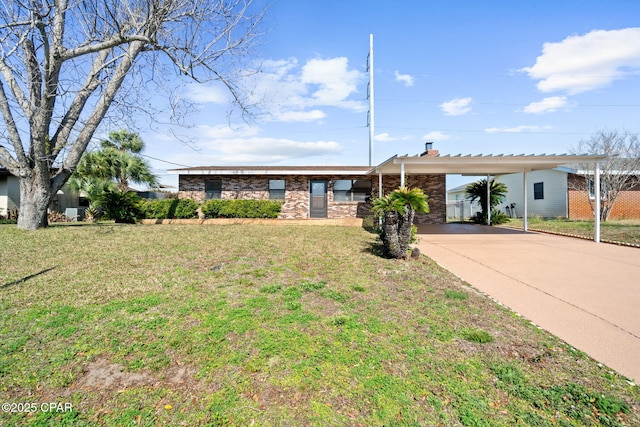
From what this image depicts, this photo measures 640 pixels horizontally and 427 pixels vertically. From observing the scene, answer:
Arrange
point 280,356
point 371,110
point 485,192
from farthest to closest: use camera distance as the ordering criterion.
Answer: point 371,110 → point 485,192 → point 280,356

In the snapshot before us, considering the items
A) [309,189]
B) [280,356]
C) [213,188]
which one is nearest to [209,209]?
[213,188]

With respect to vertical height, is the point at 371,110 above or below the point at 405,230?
above

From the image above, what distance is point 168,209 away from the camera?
13.5m

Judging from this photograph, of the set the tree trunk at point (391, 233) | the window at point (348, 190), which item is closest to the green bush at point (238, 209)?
the window at point (348, 190)

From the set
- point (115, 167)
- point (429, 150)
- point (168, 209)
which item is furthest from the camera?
point (429, 150)

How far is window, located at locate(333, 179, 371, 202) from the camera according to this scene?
15141 mm

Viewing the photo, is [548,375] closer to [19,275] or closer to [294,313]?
[294,313]

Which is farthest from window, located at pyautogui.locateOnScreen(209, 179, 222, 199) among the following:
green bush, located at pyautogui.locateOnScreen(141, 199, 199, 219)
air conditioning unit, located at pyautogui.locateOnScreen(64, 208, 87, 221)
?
air conditioning unit, located at pyautogui.locateOnScreen(64, 208, 87, 221)

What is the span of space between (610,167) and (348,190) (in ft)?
44.4

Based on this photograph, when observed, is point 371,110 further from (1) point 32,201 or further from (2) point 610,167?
(1) point 32,201

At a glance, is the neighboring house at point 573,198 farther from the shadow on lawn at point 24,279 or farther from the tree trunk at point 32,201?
the tree trunk at point 32,201

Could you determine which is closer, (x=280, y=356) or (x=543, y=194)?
(x=280, y=356)

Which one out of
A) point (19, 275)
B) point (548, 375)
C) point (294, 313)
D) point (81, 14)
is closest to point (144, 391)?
point (294, 313)

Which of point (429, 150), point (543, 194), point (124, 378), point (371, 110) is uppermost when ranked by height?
point (371, 110)
